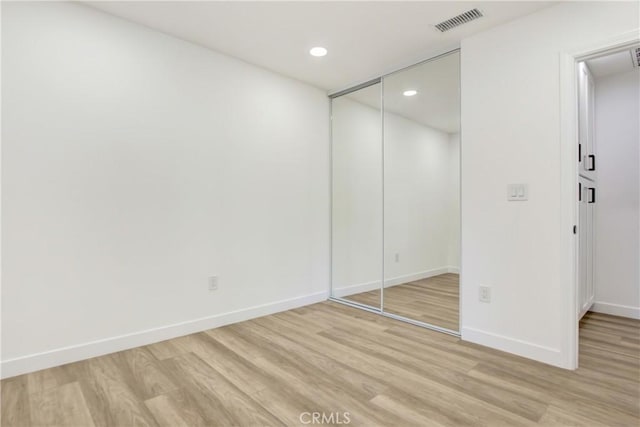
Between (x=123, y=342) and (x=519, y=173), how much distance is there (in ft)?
10.4

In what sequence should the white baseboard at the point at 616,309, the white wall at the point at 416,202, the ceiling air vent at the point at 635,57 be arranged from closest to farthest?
the ceiling air vent at the point at 635,57 → the white baseboard at the point at 616,309 → the white wall at the point at 416,202

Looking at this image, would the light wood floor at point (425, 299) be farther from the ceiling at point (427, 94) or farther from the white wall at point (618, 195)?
the ceiling at point (427, 94)

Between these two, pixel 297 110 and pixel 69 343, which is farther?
pixel 297 110

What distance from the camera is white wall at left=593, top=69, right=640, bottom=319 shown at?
335 cm

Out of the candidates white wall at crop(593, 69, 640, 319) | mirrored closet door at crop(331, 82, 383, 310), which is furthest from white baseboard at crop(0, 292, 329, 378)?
white wall at crop(593, 69, 640, 319)

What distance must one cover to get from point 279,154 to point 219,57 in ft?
3.42

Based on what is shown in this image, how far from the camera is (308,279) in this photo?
12.6 ft

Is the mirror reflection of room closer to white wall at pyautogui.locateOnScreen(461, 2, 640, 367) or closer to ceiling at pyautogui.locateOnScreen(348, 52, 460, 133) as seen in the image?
ceiling at pyautogui.locateOnScreen(348, 52, 460, 133)

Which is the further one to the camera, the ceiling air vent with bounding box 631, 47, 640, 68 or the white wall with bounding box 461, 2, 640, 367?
the ceiling air vent with bounding box 631, 47, 640, 68

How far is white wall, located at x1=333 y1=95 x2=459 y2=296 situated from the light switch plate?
118cm

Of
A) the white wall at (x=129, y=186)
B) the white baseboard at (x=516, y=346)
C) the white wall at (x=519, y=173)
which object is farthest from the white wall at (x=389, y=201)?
the white baseboard at (x=516, y=346)

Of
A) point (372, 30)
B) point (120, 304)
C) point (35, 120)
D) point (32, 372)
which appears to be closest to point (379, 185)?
point (372, 30)

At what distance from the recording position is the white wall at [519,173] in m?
2.29

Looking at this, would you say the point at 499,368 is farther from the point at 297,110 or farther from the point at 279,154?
the point at 297,110
